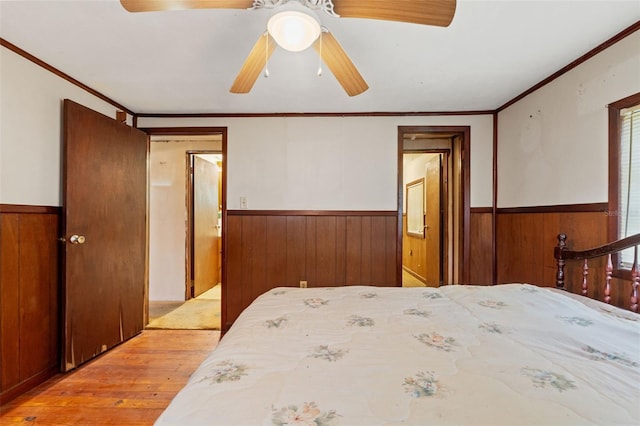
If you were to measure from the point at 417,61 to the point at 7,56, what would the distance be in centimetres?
256

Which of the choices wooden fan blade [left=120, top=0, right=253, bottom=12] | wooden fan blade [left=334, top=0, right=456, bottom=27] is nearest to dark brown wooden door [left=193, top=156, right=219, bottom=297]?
wooden fan blade [left=120, top=0, right=253, bottom=12]

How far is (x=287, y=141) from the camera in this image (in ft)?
10.1

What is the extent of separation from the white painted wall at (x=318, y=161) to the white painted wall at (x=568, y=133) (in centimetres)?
42

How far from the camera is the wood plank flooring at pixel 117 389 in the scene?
1.74m

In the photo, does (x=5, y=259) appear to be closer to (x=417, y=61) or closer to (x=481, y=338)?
(x=481, y=338)

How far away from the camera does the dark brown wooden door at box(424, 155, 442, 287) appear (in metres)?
4.11

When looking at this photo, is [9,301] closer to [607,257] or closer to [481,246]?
[607,257]

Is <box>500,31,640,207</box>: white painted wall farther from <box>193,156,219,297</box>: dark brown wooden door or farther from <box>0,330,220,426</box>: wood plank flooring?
<box>193,156,219,297</box>: dark brown wooden door

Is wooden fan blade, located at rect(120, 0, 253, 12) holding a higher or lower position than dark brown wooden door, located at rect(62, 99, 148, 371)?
higher

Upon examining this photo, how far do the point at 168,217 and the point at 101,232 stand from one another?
1650 millimetres

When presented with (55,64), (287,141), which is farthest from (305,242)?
(55,64)

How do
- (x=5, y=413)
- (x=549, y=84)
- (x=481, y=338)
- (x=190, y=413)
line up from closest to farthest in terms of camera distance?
(x=190, y=413) → (x=481, y=338) → (x=5, y=413) → (x=549, y=84)

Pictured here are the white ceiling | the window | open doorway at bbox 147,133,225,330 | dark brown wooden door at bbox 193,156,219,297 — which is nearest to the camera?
the white ceiling

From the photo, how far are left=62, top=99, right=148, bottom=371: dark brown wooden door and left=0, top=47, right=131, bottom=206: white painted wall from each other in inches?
3.9
